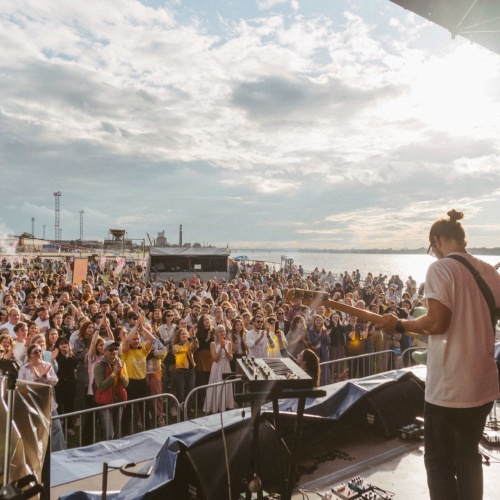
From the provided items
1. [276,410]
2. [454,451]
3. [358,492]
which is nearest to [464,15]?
[454,451]

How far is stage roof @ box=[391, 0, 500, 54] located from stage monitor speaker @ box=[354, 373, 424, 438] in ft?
15.5

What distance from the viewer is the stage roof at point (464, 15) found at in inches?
217

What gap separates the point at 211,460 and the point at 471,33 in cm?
615

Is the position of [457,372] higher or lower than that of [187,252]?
lower

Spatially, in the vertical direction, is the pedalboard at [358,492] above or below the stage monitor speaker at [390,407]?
below

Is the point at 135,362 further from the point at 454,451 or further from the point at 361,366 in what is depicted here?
the point at 454,451

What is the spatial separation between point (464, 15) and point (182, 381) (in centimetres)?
695

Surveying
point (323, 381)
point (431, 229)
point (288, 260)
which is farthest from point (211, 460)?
point (288, 260)

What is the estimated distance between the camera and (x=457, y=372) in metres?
2.56

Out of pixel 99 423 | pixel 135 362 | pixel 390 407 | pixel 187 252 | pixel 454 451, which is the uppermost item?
pixel 187 252

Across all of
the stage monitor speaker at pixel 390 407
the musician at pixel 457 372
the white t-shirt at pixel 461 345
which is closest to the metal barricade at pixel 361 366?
the stage monitor speaker at pixel 390 407

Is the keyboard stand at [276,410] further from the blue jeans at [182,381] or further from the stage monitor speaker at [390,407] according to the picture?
the blue jeans at [182,381]

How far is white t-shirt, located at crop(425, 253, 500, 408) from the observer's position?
2549mm

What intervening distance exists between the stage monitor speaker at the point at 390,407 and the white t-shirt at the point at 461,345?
2.57 meters
